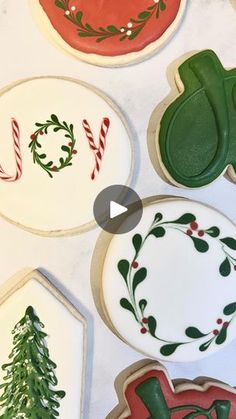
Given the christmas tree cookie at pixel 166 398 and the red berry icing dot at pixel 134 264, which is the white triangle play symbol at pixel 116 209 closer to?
the red berry icing dot at pixel 134 264

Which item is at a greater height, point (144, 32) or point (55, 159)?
point (144, 32)

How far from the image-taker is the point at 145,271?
124 cm

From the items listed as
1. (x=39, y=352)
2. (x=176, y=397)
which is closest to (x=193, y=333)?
(x=176, y=397)

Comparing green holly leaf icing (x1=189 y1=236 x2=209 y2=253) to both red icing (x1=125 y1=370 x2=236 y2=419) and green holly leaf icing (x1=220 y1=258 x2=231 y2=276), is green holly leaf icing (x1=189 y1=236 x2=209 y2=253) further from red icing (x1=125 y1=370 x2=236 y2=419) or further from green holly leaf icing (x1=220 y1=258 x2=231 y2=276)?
red icing (x1=125 y1=370 x2=236 y2=419)

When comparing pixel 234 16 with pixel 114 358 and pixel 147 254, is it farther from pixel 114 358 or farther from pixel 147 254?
pixel 114 358

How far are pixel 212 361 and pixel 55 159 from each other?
642mm

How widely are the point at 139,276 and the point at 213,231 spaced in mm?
213

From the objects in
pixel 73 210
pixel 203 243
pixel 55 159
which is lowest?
pixel 203 243

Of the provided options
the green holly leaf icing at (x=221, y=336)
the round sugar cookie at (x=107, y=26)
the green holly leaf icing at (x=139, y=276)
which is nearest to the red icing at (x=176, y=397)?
the green holly leaf icing at (x=221, y=336)

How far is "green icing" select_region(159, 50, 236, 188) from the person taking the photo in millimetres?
1255

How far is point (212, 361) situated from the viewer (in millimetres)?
1329

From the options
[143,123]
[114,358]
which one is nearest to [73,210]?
[143,123]

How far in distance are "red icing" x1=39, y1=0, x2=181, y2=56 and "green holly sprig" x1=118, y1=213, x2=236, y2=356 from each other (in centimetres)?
41

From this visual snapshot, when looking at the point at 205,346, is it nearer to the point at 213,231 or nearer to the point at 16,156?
the point at 213,231
